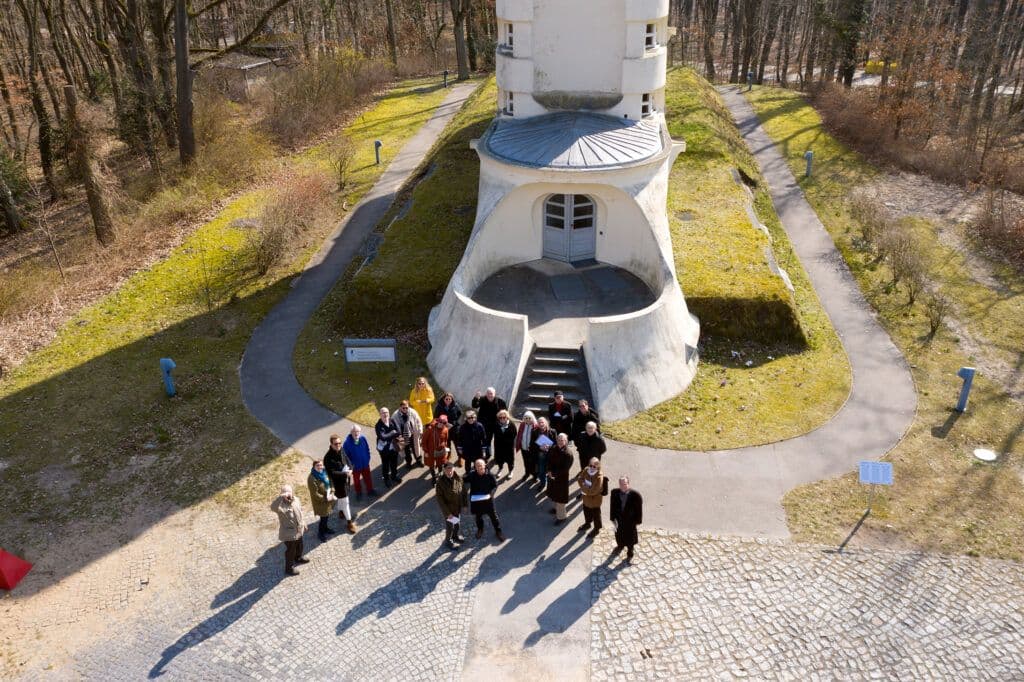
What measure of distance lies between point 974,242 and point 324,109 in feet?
91.8

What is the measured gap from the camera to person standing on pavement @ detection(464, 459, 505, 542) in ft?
37.2

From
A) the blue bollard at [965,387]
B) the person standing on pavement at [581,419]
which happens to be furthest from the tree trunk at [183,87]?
the blue bollard at [965,387]

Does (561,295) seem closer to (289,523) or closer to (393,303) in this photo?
(393,303)

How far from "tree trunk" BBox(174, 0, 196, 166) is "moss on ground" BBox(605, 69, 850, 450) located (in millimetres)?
17809

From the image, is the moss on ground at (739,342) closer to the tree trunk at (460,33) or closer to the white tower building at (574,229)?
the white tower building at (574,229)

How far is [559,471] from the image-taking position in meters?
11.8

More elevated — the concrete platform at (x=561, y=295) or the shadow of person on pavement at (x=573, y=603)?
the concrete platform at (x=561, y=295)

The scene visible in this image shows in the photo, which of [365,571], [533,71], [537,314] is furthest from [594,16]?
[365,571]

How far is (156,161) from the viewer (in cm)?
2745

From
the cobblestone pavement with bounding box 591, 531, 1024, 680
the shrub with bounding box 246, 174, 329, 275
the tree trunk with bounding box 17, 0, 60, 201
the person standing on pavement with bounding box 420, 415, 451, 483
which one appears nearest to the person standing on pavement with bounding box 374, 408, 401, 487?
the person standing on pavement with bounding box 420, 415, 451, 483

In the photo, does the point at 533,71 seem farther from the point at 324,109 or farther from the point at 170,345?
the point at 324,109

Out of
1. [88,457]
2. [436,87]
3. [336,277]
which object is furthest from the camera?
[436,87]

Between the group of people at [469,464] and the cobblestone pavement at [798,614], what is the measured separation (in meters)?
0.94

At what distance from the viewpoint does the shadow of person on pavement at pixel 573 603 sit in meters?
10.3
